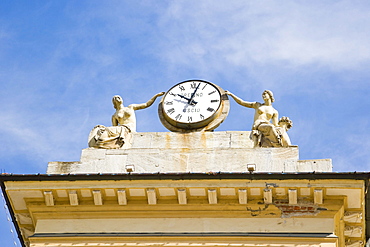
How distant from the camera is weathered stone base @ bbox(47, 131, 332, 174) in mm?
24969

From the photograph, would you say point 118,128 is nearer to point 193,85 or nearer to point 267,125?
point 193,85

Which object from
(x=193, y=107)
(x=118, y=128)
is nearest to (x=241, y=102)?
(x=193, y=107)

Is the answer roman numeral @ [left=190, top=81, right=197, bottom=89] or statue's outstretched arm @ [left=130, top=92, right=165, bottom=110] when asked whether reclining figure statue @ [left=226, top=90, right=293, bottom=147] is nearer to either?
roman numeral @ [left=190, top=81, right=197, bottom=89]

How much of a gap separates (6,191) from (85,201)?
5.95 feet

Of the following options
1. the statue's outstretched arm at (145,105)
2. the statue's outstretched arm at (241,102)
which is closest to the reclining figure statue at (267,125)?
the statue's outstretched arm at (241,102)

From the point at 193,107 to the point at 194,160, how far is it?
2.38m

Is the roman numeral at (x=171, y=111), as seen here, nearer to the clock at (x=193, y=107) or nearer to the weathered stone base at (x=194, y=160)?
the clock at (x=193, y=107)

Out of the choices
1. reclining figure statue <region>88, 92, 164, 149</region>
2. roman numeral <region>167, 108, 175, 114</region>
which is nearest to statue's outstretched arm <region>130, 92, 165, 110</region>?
reclining figure statue <region>88, 92, 164, 149</region>

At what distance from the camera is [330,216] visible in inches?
935

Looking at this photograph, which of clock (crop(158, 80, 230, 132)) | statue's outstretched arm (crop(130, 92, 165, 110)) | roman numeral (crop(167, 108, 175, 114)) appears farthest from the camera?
statue's outstretched arm (crop(130, 92, 165, 110))

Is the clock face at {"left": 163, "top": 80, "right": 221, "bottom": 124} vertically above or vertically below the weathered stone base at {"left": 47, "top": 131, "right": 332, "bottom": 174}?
above

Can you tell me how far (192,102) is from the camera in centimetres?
2759

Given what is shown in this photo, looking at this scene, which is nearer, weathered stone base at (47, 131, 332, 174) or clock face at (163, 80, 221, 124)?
weathered stone base at (47, 131, 332, 174)

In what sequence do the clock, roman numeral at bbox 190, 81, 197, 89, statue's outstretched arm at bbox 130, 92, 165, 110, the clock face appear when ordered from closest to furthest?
the clock
the clock face
statue's outstretched arm at bbox 130, 92, 165, 110
roman numeral at bbox 190, 81, 197, 89
